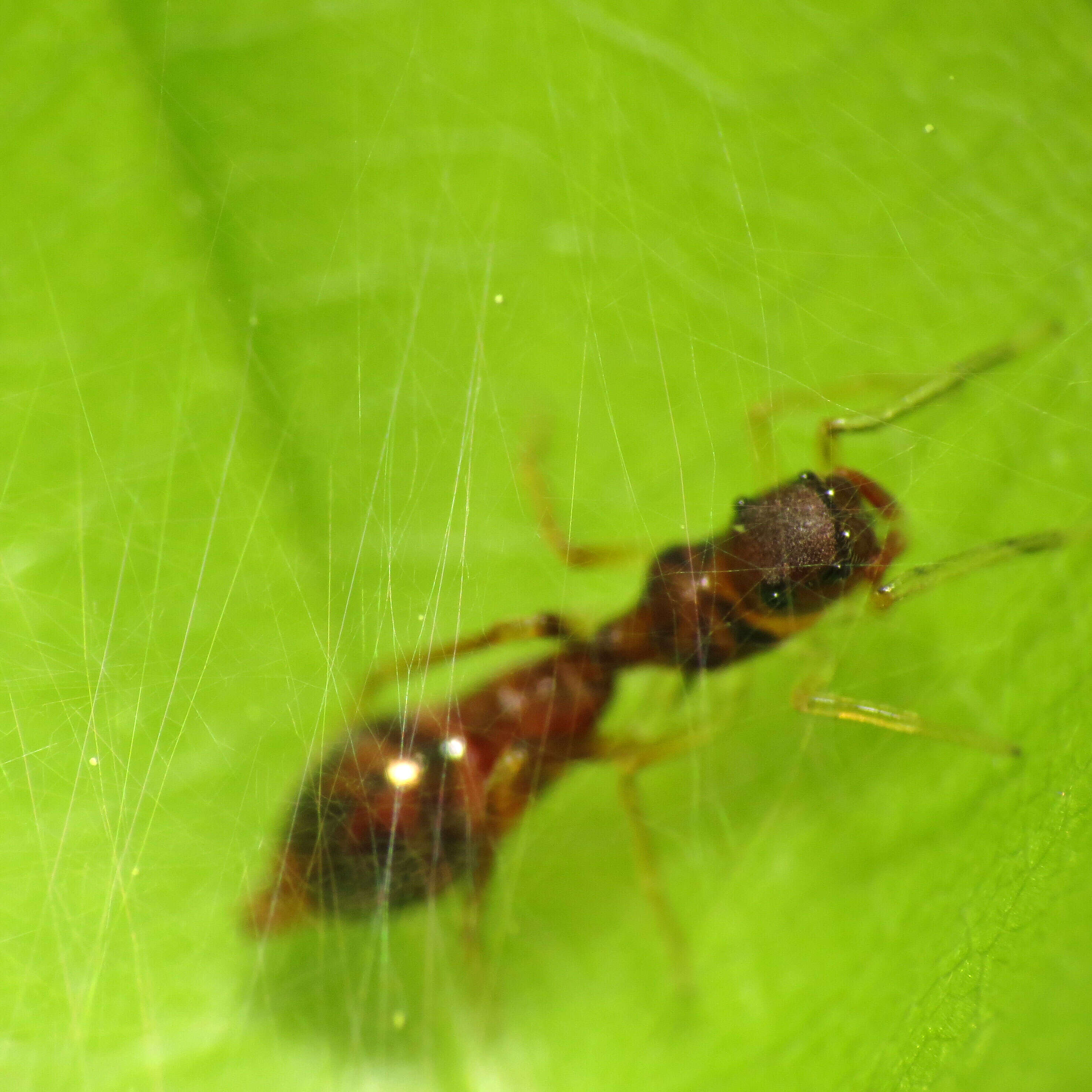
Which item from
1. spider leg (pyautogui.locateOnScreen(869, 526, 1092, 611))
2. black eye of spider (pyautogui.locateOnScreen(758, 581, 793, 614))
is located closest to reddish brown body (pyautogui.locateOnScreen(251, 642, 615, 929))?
black eye of spider (pyautogui.locateOnScreen(758, 581, 793, 614))

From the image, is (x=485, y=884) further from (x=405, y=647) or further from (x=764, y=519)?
(x=764, y=519)

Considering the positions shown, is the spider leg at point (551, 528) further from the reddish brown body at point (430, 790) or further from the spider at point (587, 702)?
the reddish brown body at point (430, 790)

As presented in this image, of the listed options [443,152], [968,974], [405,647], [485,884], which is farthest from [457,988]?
[443,152]

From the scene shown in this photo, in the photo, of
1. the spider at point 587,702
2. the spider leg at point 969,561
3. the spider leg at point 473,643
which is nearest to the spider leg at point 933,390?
the spider at point 587,702

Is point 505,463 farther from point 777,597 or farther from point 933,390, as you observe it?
point 933,390

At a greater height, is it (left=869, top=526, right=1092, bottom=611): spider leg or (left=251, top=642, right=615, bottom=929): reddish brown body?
(left=869, top=526, right=1092, bottom=611): spider leg

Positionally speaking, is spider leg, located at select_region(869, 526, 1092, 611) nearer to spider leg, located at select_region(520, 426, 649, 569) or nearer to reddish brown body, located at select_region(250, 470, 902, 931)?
reddish brown body, located at select_region(250, 470, 902, 931)
